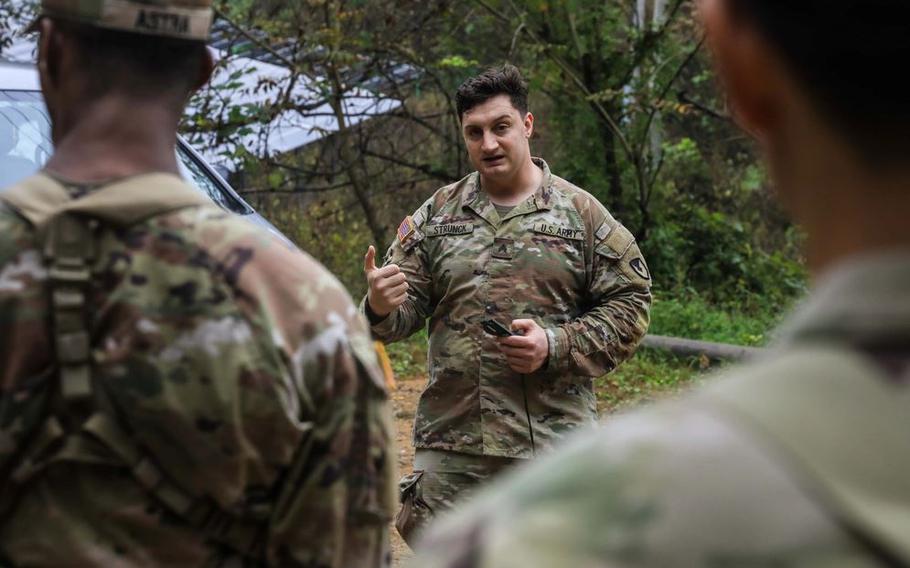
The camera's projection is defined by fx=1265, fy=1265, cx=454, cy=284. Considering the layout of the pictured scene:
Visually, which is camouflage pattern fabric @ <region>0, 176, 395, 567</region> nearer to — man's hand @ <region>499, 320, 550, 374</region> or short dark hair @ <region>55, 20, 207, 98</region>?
short dark hair @ <region>55, 20, 207, 98</region>

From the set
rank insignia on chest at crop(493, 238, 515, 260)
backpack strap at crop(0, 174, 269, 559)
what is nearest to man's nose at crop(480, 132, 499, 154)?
rank insignia on chest at crop(493, 238, 515, 260)

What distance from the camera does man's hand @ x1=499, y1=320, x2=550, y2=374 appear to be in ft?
13.8

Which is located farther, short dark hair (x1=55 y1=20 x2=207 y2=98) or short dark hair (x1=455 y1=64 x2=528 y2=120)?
short dark hair (x1=455 y1=64 x2=528 y2=120)

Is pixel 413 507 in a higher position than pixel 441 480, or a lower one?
lower

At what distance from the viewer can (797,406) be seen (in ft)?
3.18

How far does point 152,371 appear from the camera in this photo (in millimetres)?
1929

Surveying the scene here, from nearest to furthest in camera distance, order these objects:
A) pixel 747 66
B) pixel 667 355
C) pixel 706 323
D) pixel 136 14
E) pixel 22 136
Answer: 1. pixel 747 66
2. pixel 136 14
3. pixel 22 136
4. pixel 667 355
5. pixel 706 323

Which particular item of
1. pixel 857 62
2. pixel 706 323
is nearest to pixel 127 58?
pixel 857 62

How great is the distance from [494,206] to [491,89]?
1.57ft

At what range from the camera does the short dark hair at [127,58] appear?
205cm

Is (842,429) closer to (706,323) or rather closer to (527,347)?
(527,347)

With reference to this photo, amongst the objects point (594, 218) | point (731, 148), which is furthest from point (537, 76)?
point (594, 218)

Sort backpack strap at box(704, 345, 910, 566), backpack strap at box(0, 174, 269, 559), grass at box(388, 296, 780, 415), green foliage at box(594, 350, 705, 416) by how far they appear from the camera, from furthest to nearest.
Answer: grass at box(388, 296, 780, 415)
green foliage at box(594, 350, 705, 416)
backpack strap at box(0, 174, 269, 559)
backpack strap at box(704, 345, 910, 566)

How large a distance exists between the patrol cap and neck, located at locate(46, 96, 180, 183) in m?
0.12
